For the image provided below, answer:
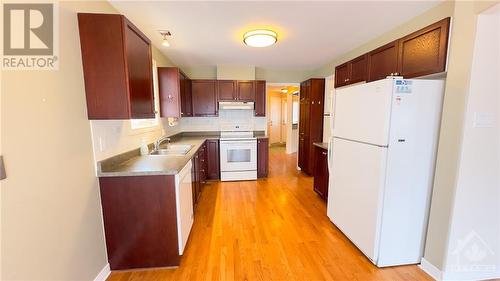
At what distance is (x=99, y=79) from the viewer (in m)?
1.56

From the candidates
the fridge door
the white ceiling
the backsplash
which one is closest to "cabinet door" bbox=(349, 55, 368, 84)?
the white ceiling

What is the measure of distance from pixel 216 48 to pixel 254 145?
1929 mm

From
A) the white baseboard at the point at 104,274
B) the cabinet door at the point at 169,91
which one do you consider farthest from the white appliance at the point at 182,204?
the cabinet door at the point at 169,91

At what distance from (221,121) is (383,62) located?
3229mm

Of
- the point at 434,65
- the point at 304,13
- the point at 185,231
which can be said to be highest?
the point at 304,13

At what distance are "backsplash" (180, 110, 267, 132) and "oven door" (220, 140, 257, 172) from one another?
2.39ft

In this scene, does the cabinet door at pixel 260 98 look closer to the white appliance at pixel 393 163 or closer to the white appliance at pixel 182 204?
the white appliance at pixel 393 163

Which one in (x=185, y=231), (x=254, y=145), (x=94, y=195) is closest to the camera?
(x=94, y=195)

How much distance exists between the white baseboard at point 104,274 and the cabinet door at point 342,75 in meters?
3.54

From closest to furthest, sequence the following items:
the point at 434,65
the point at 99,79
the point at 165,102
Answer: the point at 99,79, the point at 434,65, the point at 165,102

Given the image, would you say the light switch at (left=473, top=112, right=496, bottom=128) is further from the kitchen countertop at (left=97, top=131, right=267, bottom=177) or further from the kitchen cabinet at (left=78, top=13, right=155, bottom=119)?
the kitchen cabinet at (left=78, top=13, right=155, bottom=119)

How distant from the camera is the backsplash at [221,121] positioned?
4664mm

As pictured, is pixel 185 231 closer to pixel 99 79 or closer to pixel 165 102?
pixel 99 79

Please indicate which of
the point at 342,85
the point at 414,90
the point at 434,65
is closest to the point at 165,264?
the point at 414,90
